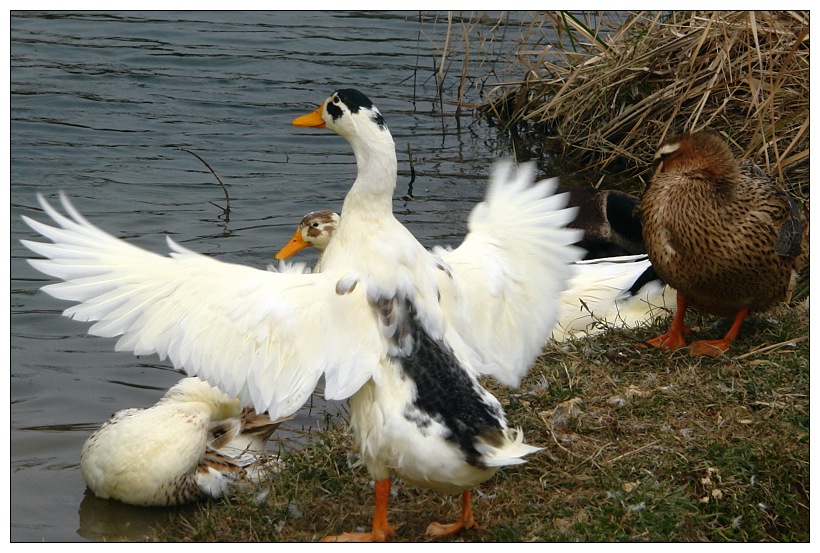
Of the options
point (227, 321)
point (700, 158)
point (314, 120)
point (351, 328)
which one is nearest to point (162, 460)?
point (227, 321)

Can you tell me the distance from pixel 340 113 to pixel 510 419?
1.61 m

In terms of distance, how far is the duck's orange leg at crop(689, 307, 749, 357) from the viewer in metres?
5.17

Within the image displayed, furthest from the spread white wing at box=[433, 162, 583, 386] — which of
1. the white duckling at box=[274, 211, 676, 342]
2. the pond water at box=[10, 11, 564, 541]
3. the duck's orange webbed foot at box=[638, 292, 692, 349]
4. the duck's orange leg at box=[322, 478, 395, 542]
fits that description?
the pond water at box=[10, 11, 564, 541]

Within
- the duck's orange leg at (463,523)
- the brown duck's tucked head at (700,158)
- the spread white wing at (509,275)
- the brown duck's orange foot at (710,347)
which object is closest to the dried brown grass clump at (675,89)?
the brown duck's tucked head at (700,158)

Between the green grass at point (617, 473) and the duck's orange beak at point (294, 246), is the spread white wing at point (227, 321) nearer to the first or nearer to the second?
the green grass at point (617, 473)

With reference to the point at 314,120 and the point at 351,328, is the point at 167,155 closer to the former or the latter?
the point at 314,120

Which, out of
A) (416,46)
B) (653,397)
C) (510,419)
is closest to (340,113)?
(510,419)

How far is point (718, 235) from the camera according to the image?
5.01 metres

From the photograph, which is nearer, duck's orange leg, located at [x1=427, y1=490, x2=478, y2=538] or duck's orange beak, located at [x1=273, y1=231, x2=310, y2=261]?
duck's orange leg, located at [x1=427, y1=490, x2=478, y2=538]

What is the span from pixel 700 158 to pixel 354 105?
206cm

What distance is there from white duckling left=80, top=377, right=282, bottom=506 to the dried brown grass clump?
Answer: 404cm

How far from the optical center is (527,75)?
994cm

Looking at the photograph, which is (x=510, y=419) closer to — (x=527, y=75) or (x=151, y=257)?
(x=151, y=257)

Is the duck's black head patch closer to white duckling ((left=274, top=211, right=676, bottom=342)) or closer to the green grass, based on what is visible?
the green grass
